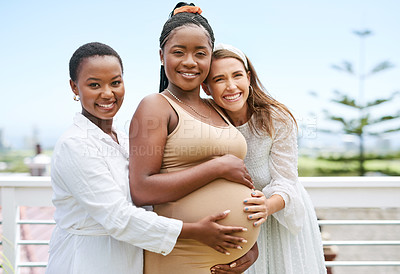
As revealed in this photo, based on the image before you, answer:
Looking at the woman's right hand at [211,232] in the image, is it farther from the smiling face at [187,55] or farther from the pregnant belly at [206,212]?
the smiling face at [187,55]

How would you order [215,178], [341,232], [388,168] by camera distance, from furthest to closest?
[388,168] < [341,232] < [215,178]

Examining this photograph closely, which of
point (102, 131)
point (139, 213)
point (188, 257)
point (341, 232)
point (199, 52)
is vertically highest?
point (199, 52)

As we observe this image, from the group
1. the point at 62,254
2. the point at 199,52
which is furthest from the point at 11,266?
the point at 199,52

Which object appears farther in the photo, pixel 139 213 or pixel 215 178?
pixel 215 178

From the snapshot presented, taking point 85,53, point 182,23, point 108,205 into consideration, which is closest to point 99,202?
point 108,205

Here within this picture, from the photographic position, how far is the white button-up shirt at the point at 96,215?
1.09m

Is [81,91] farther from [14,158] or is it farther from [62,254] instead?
[14,158]

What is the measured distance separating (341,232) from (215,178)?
10167 millimetres

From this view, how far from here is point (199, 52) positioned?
4.09ft

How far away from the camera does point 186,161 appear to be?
1202mm

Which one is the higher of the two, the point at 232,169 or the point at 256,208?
the point at 232,169

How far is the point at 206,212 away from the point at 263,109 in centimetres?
58

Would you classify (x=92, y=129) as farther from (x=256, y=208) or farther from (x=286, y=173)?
(x=286, y=173)

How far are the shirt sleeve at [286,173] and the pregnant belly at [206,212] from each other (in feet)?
0.99
